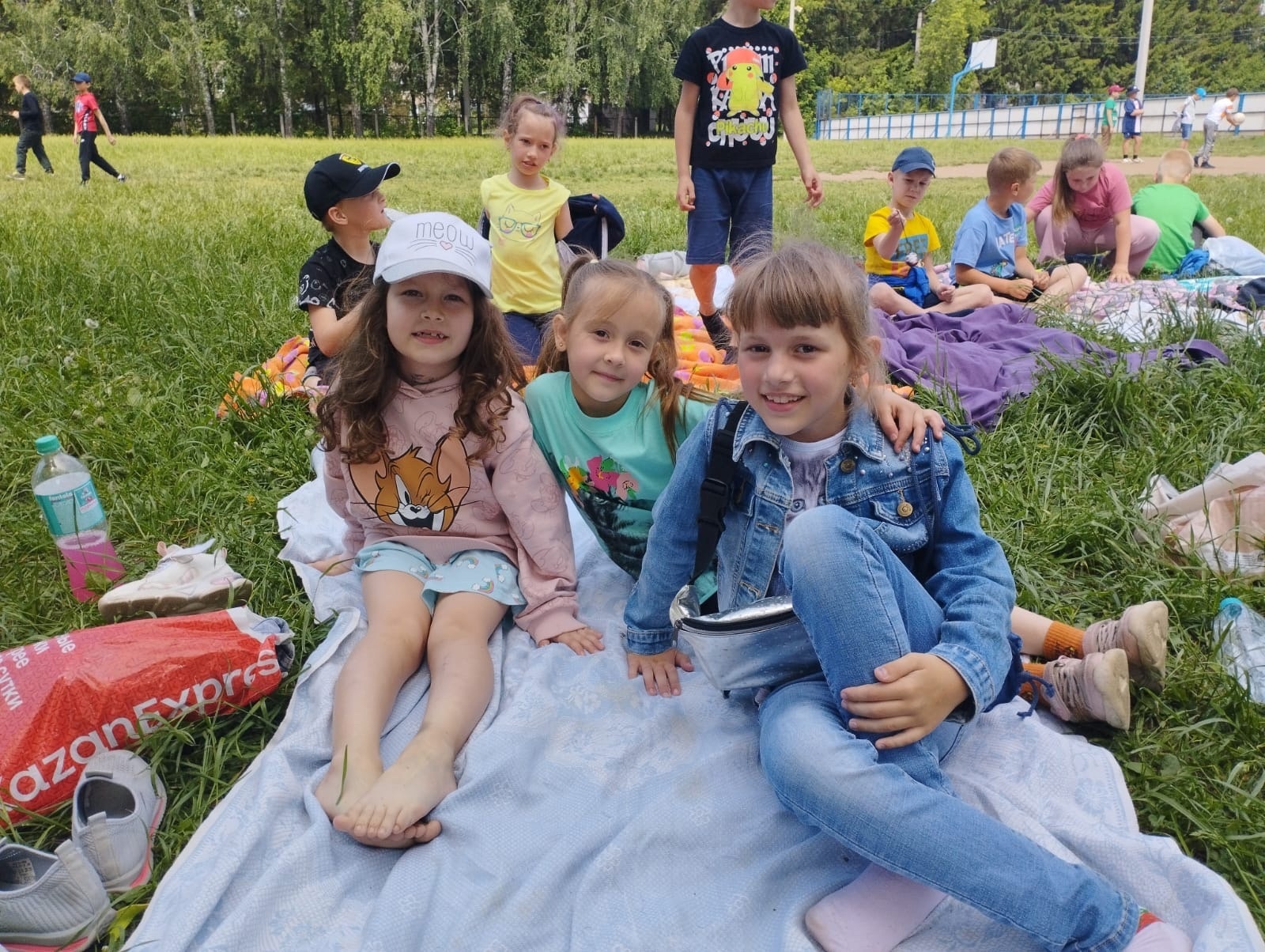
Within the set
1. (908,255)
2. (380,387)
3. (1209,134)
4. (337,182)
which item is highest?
(1209,134)

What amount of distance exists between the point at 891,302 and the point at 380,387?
3.14 m

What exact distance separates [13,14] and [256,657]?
40.4 meters

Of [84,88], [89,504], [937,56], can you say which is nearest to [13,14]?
[84,88]

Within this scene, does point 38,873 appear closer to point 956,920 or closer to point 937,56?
point 956,920

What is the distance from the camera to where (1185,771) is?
1903 millimetres

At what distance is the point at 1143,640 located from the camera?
2.08 m

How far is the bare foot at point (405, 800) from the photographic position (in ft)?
5.61

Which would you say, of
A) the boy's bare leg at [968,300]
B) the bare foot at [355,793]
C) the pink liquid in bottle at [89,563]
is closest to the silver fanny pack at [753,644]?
the bare foot at [355,793]

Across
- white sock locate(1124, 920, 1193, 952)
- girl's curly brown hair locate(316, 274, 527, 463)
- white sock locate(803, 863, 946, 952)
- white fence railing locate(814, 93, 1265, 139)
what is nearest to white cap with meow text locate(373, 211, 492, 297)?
girl's curly brown hair locate(316, 274, 527, 463)

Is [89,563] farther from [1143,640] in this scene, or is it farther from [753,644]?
[1143,640]

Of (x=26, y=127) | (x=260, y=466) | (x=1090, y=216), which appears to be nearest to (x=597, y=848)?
(x=260, y=466)

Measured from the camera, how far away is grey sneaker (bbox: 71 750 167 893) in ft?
5.42

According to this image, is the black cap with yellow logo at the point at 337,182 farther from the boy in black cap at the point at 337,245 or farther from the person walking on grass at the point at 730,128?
the person walking on grass at the point at 730,128

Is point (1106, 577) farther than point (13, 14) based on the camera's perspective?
No
